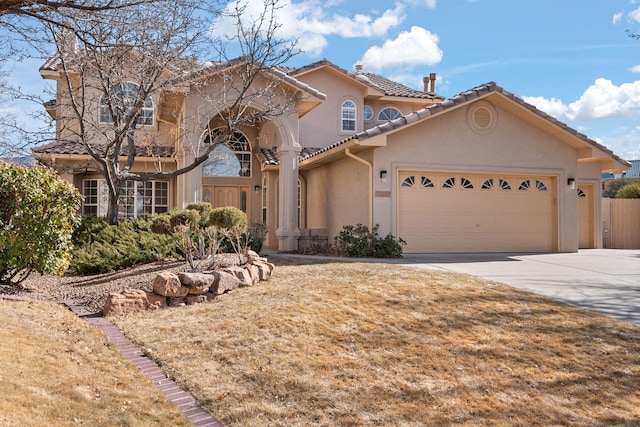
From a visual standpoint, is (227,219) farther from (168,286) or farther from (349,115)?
(349,115)

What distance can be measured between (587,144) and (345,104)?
9.00m

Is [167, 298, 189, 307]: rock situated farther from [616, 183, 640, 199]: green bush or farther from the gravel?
[616, 183, 640, 199]: green bush

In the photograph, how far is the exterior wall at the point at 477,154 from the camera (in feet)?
46.6

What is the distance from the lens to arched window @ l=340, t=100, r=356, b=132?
68.6 ft

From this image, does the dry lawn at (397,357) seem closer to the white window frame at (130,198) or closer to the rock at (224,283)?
the rock at (224,283)

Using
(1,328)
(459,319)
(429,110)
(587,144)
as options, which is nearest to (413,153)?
(429,110)

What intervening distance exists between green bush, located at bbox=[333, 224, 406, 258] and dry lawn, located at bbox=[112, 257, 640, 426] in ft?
16.3

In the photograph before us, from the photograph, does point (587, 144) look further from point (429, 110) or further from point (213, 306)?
point (213, 306)

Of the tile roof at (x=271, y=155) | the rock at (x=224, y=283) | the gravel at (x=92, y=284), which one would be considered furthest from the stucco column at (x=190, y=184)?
the rock at (x=224, y=283)

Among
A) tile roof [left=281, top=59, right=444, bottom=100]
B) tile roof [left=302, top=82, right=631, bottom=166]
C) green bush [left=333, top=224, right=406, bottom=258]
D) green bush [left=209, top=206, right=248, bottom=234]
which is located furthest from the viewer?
tile roof [left=281, top=59, right=444, bottom=100]

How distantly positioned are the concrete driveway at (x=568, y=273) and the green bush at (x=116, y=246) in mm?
5339

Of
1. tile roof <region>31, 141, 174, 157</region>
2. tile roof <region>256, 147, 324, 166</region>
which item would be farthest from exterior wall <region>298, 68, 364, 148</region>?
tile roof <region>31, 141, 174, 157</region>

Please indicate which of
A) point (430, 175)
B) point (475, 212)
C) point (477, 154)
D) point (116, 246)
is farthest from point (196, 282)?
point (477, 154)

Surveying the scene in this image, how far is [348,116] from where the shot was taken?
21031 mm
